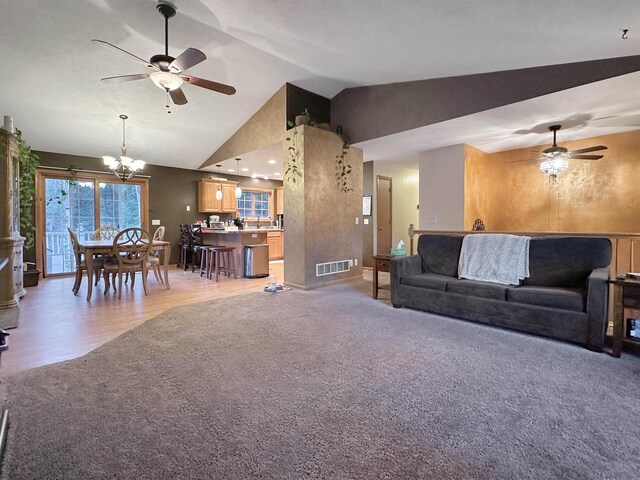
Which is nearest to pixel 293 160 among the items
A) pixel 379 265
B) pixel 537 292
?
pixel 379 265

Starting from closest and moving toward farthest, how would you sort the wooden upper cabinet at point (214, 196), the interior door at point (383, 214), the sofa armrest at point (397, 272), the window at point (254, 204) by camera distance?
the sofa armrest at point (397, 272) < the interior door at point (383, 214) < the wooden upper cabinet at point (214, 196) < the window at point (254, 204)

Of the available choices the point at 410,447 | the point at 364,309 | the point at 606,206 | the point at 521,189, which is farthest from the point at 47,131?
the point at 606,206

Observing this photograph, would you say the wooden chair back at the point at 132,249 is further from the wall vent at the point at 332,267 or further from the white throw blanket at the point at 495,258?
the white throw blanket at the point at 495,258

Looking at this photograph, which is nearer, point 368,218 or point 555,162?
point 555,162

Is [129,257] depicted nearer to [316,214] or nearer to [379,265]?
[316,214]

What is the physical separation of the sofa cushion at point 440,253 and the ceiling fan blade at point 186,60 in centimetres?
331

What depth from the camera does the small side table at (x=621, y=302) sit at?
238 cm

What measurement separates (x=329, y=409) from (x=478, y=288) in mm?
2217

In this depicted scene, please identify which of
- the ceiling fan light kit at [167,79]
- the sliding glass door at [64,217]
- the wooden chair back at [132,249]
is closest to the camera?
the ceiling fan light kit at [167,79]

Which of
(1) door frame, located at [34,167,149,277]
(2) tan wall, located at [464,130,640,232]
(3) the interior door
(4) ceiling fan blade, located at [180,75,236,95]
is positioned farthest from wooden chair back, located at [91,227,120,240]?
(2) tan wall, located at [464,130,640,232]

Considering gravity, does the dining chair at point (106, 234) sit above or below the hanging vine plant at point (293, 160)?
below

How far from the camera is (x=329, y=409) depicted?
177 centimetres

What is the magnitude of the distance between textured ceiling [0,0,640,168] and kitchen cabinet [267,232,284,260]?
11.0ft

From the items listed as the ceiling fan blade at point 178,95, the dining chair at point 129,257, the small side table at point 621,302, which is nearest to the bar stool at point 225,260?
the dining chair at point 129,257
